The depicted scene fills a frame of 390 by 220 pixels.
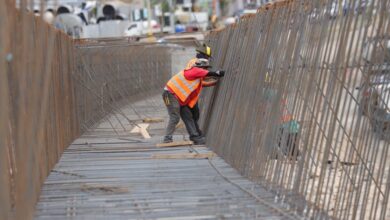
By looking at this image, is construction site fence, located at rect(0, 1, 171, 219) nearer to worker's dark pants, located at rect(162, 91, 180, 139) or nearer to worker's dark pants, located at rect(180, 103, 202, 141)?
worker's dark pants, located at rect(162, 91, 180, 139)

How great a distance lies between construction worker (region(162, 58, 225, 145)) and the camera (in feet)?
38.5

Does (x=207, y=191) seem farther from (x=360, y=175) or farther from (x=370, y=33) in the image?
(x=370, y=33)

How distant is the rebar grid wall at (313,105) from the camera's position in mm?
5973

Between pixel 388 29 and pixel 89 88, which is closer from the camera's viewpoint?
pixel 388 29

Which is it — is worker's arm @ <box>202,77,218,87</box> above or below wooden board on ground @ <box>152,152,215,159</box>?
above

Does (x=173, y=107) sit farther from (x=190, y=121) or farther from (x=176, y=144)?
(x=176, y=144)

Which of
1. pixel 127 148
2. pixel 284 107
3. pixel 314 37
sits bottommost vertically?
pixel 127 148

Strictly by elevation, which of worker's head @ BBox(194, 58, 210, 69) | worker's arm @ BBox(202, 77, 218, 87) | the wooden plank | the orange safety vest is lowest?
the wooden plank

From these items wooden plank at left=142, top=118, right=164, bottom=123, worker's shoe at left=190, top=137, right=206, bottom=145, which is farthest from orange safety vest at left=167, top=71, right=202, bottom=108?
wooden plank at left=142, top=118, right=164, bottom=123

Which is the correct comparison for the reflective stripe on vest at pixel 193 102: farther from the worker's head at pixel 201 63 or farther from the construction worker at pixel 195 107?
the worker's head at pixel 201 63

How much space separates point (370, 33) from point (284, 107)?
1917 millimetres

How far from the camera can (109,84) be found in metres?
17.4

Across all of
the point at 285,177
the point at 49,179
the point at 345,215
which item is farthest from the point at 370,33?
the point at 49,179

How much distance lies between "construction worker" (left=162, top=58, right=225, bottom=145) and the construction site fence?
5.53 feet
